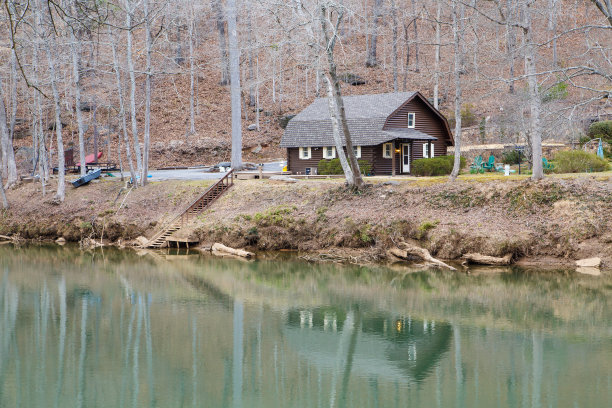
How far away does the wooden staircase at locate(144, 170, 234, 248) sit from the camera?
28.0 m

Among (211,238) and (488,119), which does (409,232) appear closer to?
(211,238)

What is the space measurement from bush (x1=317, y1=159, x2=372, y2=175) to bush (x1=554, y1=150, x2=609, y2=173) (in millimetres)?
10182

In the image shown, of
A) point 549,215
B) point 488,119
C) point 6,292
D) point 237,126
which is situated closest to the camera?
point 6,292

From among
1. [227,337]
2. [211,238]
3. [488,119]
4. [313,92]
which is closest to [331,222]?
[211,238]

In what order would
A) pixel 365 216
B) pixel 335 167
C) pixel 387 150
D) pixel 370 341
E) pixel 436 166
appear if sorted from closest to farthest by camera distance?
pixel 370 341
pixel 365 216
pixel 436 166
pixel 335 167
pixel 387 150

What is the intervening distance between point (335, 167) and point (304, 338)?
20.3 metres

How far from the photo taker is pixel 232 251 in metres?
25.9

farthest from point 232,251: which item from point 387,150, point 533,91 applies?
point 533,91

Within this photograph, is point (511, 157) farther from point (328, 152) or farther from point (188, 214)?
point (188, 214)

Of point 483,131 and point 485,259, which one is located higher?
point 483,131

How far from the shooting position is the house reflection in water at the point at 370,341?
1266 centimetres

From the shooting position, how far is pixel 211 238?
27391 mm

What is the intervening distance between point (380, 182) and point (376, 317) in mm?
12378

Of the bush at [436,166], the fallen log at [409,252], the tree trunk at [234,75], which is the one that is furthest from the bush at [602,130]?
the tree trunk at [234,75]
